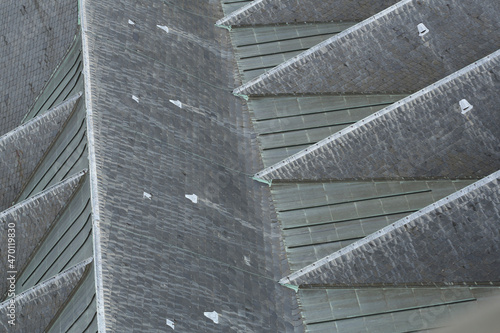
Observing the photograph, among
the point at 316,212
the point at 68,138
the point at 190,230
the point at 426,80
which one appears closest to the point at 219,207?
the point at 190,230

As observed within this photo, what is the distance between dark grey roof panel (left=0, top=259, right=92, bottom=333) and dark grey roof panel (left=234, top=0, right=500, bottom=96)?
12281 millimetres

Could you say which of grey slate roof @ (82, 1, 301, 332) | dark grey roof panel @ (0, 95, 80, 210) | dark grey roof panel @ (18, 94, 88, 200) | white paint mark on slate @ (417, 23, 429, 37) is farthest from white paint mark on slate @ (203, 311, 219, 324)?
white paint mark on slate @ (417, 23, 429, 37)

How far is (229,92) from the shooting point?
3164cm

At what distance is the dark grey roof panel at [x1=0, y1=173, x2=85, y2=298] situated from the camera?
90.8ft

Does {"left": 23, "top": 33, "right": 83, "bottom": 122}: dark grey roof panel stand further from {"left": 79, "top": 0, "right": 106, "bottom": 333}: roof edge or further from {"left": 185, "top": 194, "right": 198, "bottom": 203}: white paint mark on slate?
{"left": 185, "top": 194, "right": 198, "bottom": 203}: white paint mark on slate

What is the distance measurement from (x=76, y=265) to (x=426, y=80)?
49.2 feet

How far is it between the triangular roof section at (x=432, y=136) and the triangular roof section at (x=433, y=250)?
152 inches

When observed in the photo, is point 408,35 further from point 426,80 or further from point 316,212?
point 316,212

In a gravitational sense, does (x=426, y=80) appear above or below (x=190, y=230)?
above

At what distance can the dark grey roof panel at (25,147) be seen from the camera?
30.9m

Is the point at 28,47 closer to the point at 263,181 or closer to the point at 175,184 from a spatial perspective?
the point at 175,184

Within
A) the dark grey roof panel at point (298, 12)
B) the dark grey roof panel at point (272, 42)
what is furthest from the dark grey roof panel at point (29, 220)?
the dark grey roof panel at point (298, 12)

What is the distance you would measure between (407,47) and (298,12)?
605cm

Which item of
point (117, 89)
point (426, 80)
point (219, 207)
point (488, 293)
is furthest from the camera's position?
point (426, 80)
